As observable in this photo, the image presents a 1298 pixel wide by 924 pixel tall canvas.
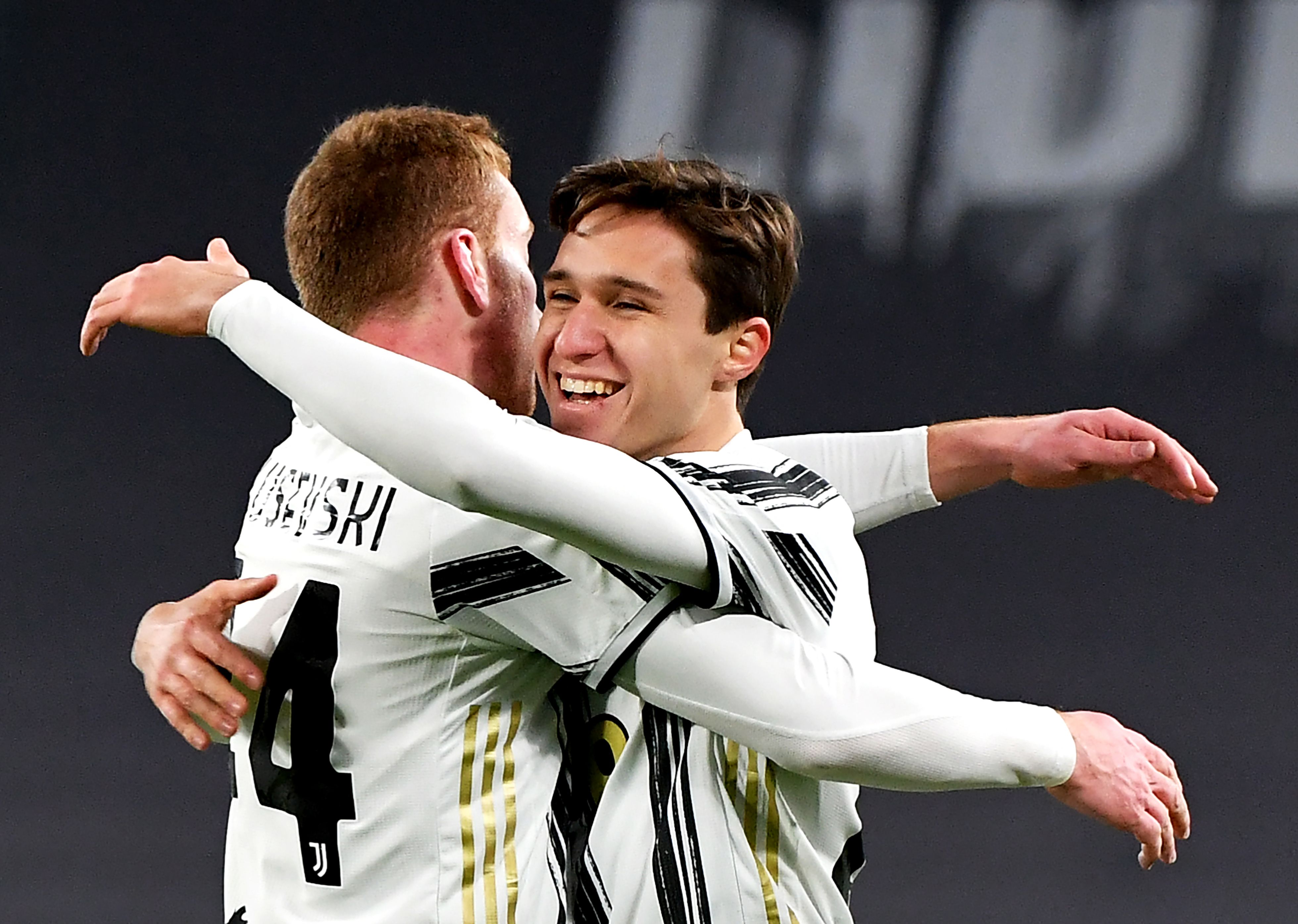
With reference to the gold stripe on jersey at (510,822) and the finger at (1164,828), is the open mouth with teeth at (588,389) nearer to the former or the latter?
the gold stripe on jersey at (510,822)

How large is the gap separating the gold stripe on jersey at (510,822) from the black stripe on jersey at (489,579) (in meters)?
0.11

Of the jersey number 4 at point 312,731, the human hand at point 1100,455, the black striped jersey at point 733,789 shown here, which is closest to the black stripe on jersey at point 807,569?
the black striped jersey at point 733,789

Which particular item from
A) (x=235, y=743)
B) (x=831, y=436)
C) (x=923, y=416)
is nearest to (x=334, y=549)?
(x=235, y=743)

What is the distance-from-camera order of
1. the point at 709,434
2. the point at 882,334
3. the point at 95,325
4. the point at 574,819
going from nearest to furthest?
the point at 95,325
the point at 574,819
the point at 709,434
the point at 882,334

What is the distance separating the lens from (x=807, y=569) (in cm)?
110

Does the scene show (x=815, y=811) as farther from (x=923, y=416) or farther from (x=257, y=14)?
(x=257, y=14)

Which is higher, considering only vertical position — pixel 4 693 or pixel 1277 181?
pixel 1277 181

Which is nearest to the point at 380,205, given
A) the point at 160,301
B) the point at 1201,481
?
the point at 160,301

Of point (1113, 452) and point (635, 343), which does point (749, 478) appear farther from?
point (1113, 452)

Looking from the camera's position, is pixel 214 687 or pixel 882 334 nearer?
pixel 214 687

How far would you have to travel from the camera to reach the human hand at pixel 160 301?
1062mm

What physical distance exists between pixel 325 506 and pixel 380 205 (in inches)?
11.4

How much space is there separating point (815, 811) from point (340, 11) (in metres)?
2.21

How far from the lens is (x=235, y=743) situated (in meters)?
1.29
